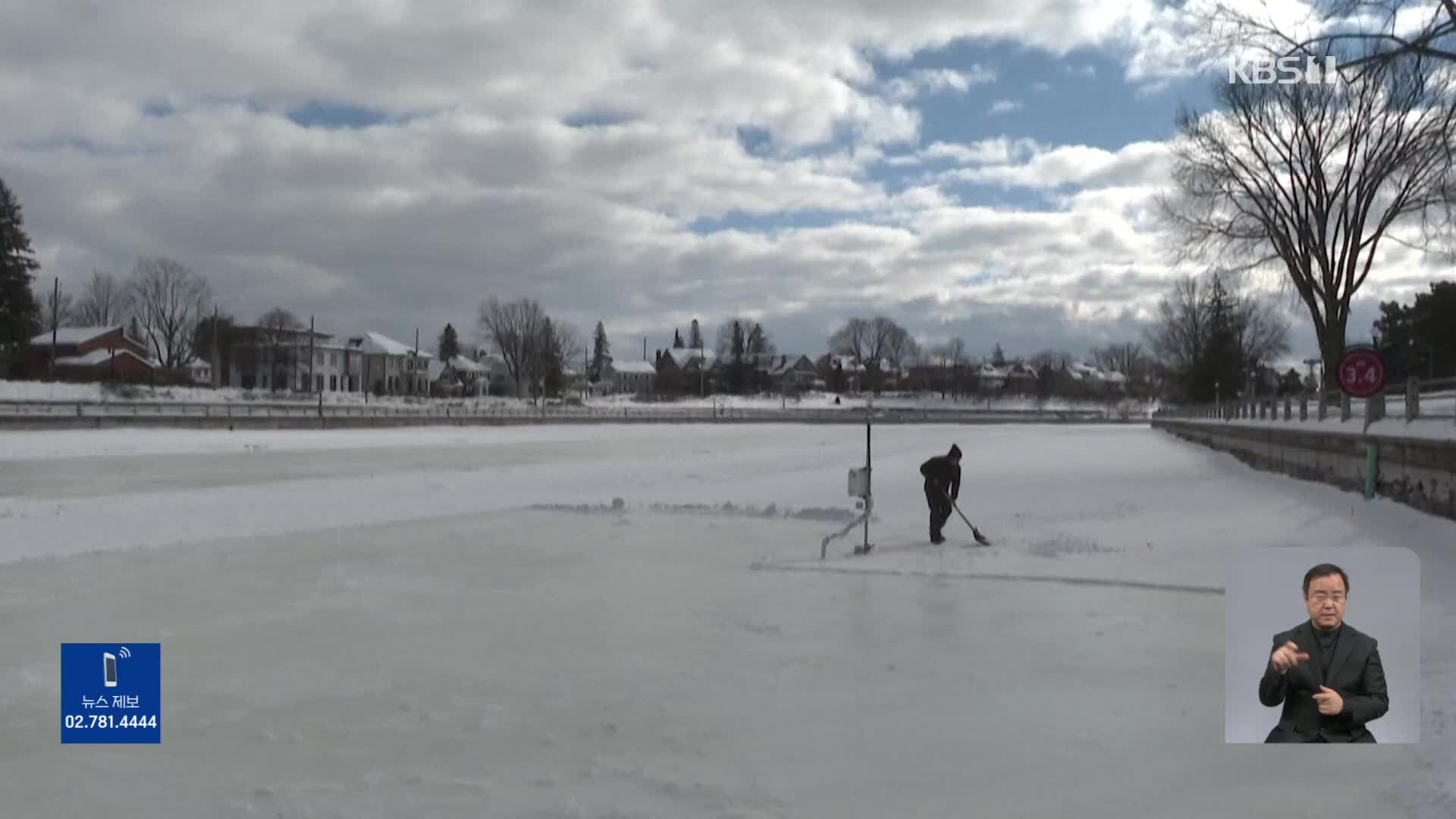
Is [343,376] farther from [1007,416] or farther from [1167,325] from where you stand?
[1167,325]

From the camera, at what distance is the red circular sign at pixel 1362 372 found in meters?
14.4

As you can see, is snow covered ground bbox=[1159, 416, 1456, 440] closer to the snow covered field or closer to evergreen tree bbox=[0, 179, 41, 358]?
the snow covered field

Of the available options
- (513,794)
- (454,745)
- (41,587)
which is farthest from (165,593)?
(513,794)

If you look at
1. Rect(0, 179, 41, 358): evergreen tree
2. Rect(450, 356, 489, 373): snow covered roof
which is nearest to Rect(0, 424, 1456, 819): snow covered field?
Rect(0, 179, 41, 358): evergreen tree

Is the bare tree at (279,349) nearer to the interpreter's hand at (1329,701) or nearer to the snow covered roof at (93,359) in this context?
the snow covered roof at (93,359)

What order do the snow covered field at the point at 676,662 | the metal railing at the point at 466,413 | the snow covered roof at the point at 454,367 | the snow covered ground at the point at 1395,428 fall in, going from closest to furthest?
the snow covered field at the point at 676,662 < the snow covered ground at the point at 1395,428 < the metal railing at the point at 466,413 < the snow covered roof at the point at 454,367

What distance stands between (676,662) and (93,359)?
3966 inches

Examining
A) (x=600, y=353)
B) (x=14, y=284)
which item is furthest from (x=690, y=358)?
(x=14, y=284)

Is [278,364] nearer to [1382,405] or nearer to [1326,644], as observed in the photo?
[1382,405]

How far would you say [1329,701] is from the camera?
10.9 feet

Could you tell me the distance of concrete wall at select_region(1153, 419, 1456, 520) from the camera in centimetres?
1289

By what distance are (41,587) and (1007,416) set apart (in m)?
117

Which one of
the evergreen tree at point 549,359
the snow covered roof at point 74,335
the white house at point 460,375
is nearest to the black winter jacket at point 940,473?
the snow covered roof at point 74,335

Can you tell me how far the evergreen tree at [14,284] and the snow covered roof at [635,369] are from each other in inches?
4797
